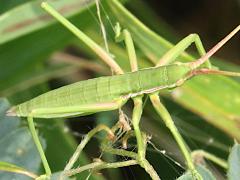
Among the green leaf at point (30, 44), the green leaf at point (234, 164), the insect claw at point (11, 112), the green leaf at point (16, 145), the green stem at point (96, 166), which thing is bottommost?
the green leaf at point (234, 164)

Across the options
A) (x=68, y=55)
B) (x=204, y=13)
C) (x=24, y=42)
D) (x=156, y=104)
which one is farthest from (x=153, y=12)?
(x=156, y=104)

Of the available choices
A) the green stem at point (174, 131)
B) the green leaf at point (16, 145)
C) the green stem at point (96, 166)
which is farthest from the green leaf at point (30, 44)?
the green stem at point (96, 166)

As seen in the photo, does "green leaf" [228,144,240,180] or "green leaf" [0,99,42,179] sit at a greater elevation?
"green leaf" [0,99,42,179]

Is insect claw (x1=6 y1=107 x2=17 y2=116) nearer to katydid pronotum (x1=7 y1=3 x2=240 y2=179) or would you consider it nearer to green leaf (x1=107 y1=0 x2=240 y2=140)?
katydid pronotum (x1=7 y1=3 x2=240 y2=179)

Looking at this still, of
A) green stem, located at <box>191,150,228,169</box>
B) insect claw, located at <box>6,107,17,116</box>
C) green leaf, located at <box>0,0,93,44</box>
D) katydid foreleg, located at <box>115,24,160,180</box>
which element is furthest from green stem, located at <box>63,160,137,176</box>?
green leaf, located at <box>0,0,93,44</box>

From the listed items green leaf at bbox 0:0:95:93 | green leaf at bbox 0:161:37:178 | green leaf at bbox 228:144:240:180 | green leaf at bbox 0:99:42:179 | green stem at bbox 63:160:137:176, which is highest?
green leaf at bbox 0:0:95:93

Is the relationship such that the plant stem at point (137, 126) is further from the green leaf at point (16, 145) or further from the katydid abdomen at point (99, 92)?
the green leaf at point (16, 145)

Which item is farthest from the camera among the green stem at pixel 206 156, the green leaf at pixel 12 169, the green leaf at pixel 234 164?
the green stem at pixel 206 156
